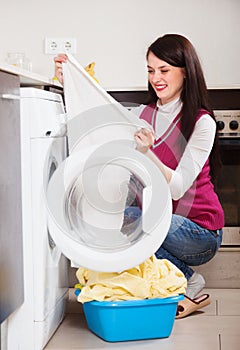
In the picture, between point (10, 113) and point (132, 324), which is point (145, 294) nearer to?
point (132, 324)

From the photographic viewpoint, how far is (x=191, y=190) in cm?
272

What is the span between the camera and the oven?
3168mm

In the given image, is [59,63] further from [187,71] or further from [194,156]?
[194,156]

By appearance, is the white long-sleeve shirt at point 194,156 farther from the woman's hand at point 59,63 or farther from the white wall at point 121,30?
the white wall at point 121,30

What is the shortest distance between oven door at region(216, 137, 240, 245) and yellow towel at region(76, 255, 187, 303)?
0.72 m

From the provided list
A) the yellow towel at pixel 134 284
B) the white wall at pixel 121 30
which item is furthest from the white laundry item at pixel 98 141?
the white wall at pixel 121 30

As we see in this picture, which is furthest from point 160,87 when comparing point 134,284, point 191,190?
point 134,284

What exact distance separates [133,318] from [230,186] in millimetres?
962

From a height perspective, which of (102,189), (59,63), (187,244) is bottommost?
(187,244)

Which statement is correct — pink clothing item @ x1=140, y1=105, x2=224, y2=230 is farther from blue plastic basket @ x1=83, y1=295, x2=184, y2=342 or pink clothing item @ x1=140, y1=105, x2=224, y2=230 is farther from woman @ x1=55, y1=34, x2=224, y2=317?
blue plastic basket @ x1=83, y1=295, x2=184, y2=342

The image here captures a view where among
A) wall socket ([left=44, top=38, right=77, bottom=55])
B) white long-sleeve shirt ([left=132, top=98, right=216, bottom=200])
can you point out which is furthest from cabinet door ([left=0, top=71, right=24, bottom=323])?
wall socket ([left=44, top=38, right=77, bottom=55])

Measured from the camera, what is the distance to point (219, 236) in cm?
287

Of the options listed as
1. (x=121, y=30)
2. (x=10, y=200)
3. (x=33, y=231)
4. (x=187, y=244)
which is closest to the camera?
(x=10, y=200)

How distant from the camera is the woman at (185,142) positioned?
2689mm
